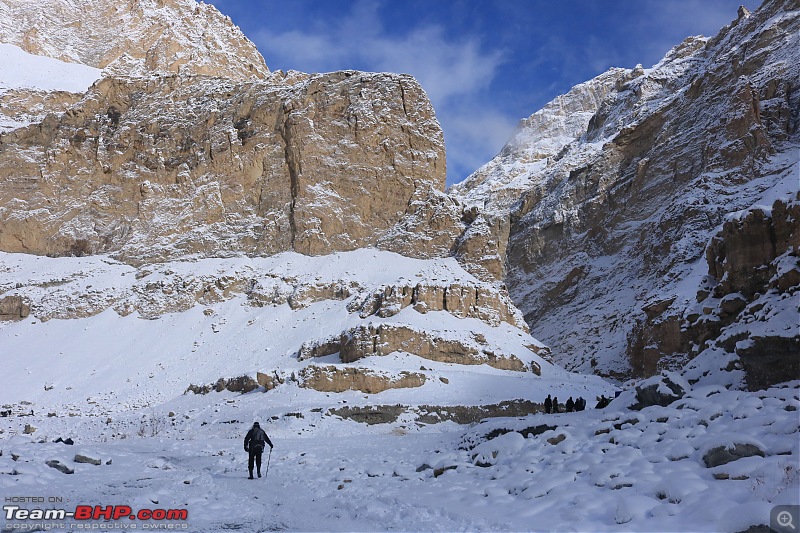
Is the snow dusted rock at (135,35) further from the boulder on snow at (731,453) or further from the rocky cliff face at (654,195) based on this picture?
the boulder on snow at (731,453)

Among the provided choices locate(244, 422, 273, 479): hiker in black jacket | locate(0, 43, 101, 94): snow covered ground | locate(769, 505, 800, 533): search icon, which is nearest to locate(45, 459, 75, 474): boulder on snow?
locate(244, 422, 273, 479): hiker in black jacket

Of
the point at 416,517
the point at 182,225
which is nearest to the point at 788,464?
the point at 416,517

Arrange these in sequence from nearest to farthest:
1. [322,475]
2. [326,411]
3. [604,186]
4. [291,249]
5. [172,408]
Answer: [322,475]
[326,411]
[172,408]
[291,249]
[604,186]

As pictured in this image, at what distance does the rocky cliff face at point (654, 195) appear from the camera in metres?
62.3

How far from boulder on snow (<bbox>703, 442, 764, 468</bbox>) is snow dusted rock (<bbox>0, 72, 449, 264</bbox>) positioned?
2203 inches

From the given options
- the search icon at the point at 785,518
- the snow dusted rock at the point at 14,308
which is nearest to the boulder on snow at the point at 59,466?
the search icon at the point at 785,518

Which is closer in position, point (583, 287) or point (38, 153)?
point (38, 153)

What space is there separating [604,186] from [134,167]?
228 ft

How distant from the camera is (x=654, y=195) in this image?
270 ft

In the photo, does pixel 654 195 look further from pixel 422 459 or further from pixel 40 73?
pixel 40 73

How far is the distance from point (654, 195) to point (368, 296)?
2027 inches

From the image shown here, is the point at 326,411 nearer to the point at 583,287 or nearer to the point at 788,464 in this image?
the point at 788,464

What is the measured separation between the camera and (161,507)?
8.15 meters

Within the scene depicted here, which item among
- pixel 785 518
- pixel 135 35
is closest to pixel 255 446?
pixel 785 518
